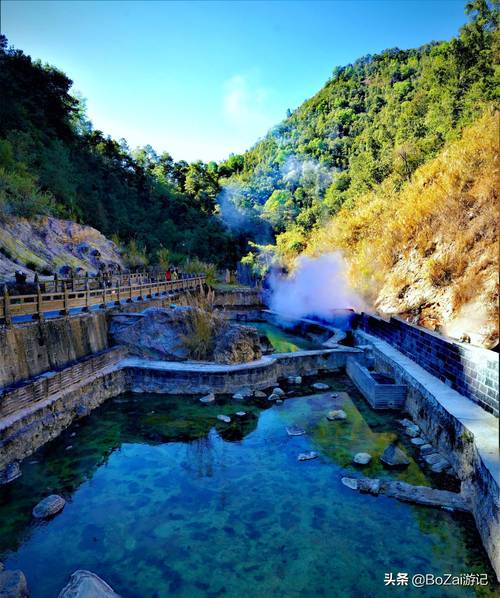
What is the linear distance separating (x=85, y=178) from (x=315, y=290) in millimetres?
23771

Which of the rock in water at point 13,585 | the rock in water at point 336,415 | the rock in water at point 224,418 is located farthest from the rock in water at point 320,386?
the rock in water at point 13,585

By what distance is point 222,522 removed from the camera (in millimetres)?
4852

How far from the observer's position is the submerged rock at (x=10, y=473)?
5.59 meters

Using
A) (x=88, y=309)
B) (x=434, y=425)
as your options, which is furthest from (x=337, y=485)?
(x=88, y=309)

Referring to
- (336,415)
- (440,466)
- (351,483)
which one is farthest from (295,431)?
(440,466)

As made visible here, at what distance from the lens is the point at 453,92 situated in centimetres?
1828

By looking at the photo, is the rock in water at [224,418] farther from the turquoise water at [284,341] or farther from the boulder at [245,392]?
the turquoise water at [284,341]

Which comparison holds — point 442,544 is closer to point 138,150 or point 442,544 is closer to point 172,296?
point 172,296

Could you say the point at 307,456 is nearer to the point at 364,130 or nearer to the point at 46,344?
the point at 46,344

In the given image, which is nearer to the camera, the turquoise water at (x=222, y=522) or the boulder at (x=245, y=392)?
the turquoise water at (x=222, y=522)

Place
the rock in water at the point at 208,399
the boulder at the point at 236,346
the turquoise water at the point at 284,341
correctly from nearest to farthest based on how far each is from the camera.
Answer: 1. the rock in water at the point at 208,399
2. the boulder at the point at 236,346
3. the turquoise water at the point at 284,341

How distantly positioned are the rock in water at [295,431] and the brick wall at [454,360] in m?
3.24

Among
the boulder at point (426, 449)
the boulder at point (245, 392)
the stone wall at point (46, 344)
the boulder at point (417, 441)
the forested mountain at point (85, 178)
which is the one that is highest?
the forested mountain at point (85, 178)

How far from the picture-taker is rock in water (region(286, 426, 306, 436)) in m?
7.50
